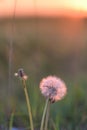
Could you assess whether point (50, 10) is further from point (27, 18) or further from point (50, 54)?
point (50, 54)

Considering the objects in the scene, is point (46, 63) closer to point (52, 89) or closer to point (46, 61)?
point (46, 61)

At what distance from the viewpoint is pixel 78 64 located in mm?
3508

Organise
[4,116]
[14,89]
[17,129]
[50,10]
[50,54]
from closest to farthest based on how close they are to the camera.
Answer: [17,129] < [4,116] < [14,89] < [50,54] < [50,10]

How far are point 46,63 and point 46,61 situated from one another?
0.01 meters

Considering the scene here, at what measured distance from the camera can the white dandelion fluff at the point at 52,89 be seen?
4.52 feet

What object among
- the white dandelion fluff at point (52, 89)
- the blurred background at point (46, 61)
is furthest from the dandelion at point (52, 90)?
the blurred background at point (46, 61)

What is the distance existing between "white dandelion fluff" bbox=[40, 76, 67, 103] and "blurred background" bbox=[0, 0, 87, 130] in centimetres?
73

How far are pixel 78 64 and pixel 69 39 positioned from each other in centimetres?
52

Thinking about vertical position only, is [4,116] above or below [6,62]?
below

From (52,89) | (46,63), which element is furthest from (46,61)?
(52,89)

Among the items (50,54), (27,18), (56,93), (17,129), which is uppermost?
(27,18)

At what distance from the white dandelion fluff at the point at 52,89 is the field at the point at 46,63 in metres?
0.75

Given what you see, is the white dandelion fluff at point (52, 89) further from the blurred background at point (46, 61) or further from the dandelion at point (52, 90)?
the blurred background at point (46, 61)

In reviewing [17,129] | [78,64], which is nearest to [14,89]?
[78,64]
